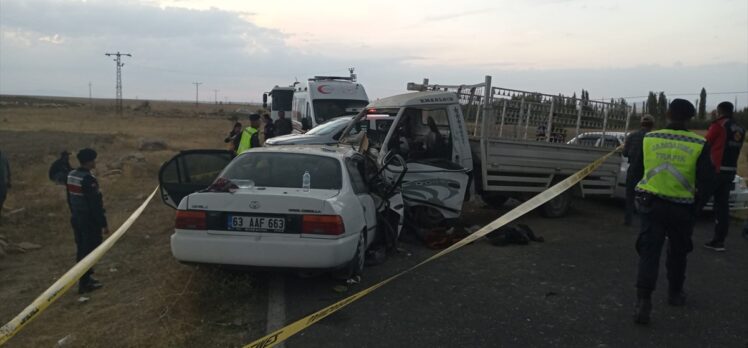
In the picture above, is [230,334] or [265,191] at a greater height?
[265,191]

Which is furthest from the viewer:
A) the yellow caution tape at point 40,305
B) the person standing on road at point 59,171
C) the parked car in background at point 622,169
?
the parked car in background at point 622,169

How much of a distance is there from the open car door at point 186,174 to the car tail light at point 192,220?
1.59 metres

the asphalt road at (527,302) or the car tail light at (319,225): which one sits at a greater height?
the car tail light at (319,225)

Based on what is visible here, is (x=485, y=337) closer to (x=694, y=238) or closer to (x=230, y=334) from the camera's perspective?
(x=230, y=334)

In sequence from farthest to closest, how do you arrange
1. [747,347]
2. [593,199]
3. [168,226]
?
1. [593,199]
2. [168,226]
3. [747,347]

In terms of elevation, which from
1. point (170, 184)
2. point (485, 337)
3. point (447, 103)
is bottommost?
point (485, 337)

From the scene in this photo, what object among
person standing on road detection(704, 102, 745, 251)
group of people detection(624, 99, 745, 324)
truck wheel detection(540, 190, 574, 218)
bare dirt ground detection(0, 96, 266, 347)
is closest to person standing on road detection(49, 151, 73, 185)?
bare dirt ground detection(0, 96, 266, 347)

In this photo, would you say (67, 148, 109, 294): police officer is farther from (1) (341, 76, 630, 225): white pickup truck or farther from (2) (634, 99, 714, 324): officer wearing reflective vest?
(2) (634, 99, 714, 324): officer wearing reflective vest

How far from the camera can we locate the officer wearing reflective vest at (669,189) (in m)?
4.58

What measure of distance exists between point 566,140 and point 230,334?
6949 millimetres

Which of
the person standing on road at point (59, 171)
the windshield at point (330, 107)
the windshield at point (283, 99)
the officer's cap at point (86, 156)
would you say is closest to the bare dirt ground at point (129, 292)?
the person standing on road at point (59, 171)

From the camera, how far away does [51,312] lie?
5832 millimetres

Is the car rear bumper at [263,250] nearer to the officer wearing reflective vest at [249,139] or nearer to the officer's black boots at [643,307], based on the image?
the officer's black boots at [643,307]

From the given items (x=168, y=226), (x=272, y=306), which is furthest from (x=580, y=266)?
(x=168, y=226)
